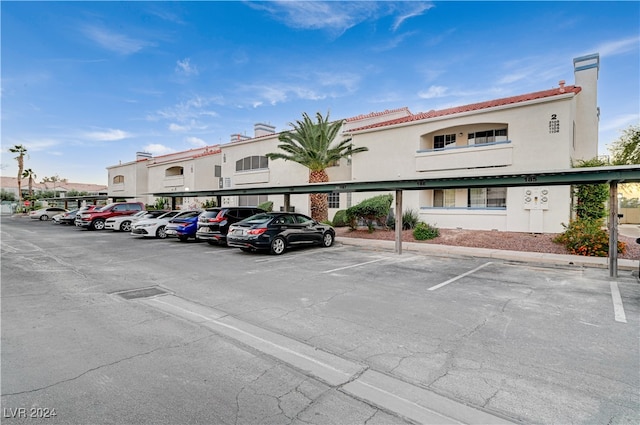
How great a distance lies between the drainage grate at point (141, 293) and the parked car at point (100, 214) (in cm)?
1957

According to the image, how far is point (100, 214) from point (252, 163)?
12.1 meters

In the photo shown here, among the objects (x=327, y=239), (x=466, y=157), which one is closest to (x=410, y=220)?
(x=466, y=157)

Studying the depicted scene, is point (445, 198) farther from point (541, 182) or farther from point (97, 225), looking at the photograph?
point (97, 225)

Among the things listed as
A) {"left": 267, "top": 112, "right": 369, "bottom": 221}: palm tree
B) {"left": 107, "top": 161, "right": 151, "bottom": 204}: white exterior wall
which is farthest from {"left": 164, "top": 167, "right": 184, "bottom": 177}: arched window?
{"left": 267, "top": 112, "right": 369, "bottom": 221}: palm tree

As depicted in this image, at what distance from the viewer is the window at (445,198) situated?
18.8 m

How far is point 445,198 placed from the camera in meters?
19.2

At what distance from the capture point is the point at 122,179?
44625 mm

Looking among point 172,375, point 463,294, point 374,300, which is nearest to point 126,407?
point 172,375

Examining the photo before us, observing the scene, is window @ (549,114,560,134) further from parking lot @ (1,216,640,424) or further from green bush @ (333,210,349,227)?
green bush @ (333,210,349,227)

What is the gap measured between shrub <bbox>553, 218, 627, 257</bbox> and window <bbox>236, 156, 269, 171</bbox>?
70.1ft

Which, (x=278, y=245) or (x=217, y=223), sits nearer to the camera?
(x=278, y=245)

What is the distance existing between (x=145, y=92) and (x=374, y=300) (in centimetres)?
2430

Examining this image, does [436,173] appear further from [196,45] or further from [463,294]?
[196,45]

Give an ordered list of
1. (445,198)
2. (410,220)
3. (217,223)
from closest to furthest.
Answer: (217,223)
(410,220)
(445,198)
